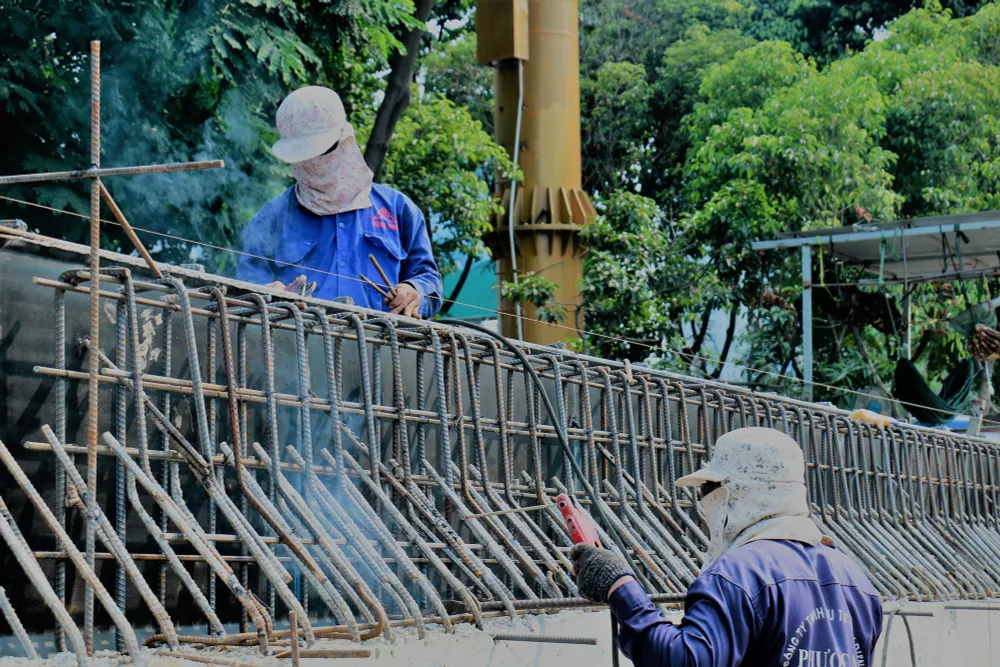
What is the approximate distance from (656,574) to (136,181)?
656 centimetres

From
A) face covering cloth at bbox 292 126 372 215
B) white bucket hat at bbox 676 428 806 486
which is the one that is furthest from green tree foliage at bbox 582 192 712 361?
white bucket hat at bbox 676 428 806 486

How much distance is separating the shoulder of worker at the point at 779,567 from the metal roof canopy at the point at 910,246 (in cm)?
962

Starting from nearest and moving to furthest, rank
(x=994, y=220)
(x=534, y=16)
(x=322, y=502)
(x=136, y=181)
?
(x=322, y=502) → (x=136, y=181) → (x=994, y=220) → (x=534, y=16)

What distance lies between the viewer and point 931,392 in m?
14.8

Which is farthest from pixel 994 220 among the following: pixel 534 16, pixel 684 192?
pixel 684 192

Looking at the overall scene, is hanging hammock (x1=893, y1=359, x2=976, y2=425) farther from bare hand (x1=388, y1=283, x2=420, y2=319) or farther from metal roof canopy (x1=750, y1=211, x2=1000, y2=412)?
bare hand (x1=388, y1=283, x2=420, y2=319)

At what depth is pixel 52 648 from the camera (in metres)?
4.57

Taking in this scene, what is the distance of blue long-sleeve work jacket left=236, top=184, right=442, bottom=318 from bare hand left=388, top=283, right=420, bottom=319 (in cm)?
24

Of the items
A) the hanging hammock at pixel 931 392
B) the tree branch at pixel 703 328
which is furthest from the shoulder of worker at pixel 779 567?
the tree branch at pixel 703 328

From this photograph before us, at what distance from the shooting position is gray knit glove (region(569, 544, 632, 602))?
13.1 feet

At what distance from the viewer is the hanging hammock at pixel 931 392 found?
14.8m

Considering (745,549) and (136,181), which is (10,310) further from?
(136,181)

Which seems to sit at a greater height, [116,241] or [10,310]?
[116,241]

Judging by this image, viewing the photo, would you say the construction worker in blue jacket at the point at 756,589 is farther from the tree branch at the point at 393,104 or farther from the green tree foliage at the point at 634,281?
the green tree foliage at the point at 634,281
